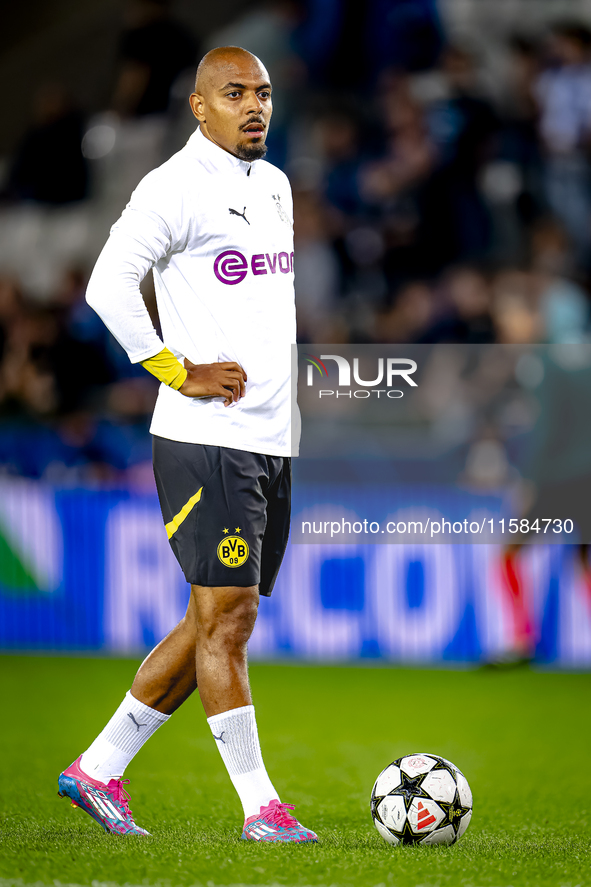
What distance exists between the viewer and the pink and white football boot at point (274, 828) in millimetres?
3127

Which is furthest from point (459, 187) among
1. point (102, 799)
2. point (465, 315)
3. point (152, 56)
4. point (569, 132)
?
point (102, 799)

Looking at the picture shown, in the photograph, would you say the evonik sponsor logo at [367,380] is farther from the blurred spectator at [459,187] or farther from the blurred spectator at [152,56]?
the blurred spectator at [152,56]

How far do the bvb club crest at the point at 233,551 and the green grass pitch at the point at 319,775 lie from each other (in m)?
0.77

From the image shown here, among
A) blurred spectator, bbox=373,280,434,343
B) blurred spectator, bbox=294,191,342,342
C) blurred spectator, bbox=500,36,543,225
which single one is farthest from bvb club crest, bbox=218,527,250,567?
blurred spectator, bbox=500,36,543,225

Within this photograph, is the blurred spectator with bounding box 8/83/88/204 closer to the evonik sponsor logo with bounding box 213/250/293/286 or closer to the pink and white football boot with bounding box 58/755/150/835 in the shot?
the evonik sponsor logo with bounding box 213/250/293/286

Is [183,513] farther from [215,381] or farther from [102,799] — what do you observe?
[102,799]

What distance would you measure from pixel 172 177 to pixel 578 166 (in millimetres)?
6672

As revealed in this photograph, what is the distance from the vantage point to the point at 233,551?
10.5 feet

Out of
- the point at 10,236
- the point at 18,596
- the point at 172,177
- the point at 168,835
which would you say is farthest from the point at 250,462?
the point at 10,236

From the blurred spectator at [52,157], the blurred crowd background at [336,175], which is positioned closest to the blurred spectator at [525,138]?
the blurred crowd background at [336,175]

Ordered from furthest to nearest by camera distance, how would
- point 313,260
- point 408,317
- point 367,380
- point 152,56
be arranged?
point 152,56 → point 313,260 → point 408,317 → point 367,380

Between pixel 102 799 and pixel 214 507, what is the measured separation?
3.03 ft

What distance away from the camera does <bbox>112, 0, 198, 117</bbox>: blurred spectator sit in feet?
33.3

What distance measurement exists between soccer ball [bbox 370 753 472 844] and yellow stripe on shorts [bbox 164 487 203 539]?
0.96m
